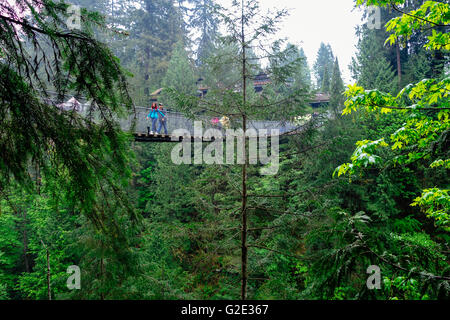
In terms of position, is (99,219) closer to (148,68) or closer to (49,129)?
(49,129)

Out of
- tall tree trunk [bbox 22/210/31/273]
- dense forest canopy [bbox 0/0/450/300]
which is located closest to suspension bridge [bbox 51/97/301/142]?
dense forest canopy [bbox 0/0/450/300]

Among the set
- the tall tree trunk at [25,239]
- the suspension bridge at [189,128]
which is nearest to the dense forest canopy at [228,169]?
the tall tree trunk at [25,239]

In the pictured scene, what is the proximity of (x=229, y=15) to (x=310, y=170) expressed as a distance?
7803mm

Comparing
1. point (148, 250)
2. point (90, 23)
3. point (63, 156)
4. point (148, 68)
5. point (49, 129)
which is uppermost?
point (148, 68)

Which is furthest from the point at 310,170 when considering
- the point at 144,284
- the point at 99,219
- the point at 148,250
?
the point at 99,219

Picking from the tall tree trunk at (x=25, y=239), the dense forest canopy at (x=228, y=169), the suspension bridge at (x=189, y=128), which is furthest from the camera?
the tall tree trunk at (x=25, y=239)

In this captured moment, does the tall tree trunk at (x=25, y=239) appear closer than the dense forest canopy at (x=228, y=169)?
No

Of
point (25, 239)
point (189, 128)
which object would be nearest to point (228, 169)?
point (189, 128)

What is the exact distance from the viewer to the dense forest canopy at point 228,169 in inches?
83.7

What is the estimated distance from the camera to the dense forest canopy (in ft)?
6.98

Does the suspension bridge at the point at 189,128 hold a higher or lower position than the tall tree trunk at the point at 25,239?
higher

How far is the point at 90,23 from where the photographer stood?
2.45 metres

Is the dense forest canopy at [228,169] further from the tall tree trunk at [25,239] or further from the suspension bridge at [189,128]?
the suspension bridge at [189,128]

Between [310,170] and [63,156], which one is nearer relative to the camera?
[63,156]
